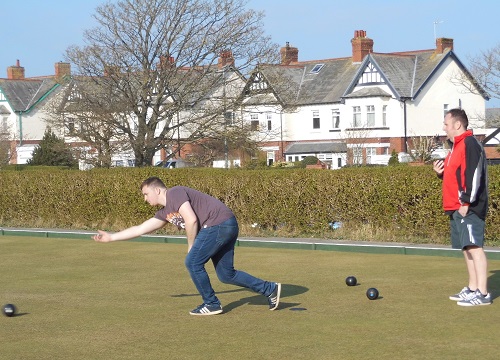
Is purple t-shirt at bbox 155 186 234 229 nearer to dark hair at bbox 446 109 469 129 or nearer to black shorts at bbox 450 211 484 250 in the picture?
black shorts at bbox 450 211 484 250

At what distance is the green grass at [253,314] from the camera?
6328 mm

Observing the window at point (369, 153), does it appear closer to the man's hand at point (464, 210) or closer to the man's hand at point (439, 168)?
the man's hand at point (439, 168)

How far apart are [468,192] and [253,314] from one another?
2.14m

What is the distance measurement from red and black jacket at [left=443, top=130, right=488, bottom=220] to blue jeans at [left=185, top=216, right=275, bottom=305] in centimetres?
179

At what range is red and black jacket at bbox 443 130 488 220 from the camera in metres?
7.48

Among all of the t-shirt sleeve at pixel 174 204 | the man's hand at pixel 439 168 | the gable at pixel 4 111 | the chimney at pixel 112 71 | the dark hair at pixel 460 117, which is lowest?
the t-shirt sleeve at pixel 174 204

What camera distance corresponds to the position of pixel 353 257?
39.9 feet

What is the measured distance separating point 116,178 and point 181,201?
11.4 meters

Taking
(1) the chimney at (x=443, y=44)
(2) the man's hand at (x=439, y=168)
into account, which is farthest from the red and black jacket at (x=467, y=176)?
(1) the chimney at (x=443, y=44)

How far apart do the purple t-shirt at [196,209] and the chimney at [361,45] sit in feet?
155

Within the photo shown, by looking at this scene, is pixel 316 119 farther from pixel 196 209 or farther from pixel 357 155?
pixel 196 209

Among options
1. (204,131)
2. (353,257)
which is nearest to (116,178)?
(353,257)

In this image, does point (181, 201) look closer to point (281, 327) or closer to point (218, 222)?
point (218, 222)

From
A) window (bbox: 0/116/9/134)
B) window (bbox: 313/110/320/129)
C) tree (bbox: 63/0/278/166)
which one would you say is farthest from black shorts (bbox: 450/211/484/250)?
window (bbox: 0/116/9/134)
